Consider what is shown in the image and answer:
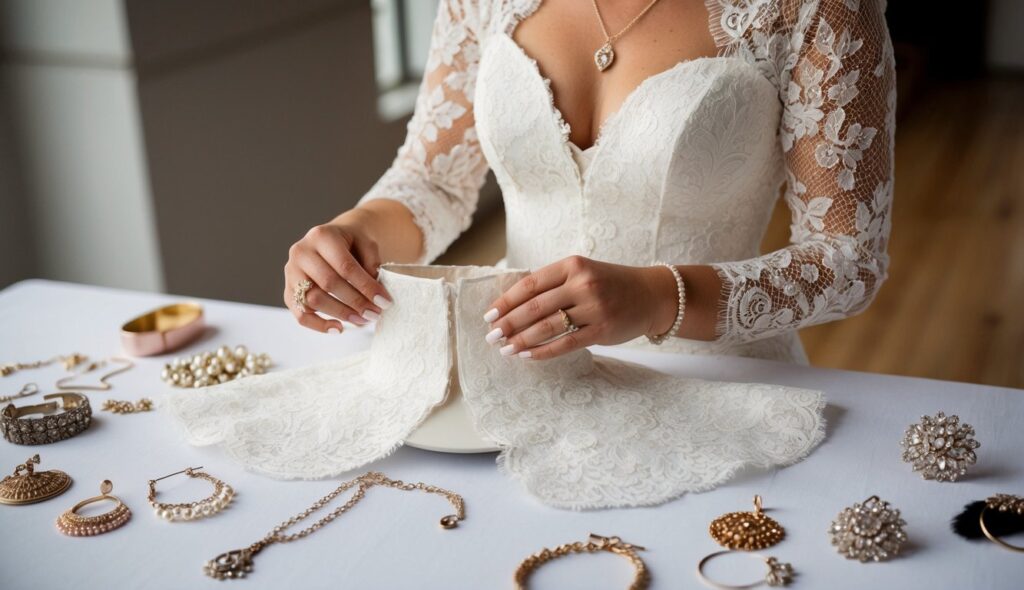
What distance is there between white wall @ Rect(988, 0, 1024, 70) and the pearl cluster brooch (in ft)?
27.0

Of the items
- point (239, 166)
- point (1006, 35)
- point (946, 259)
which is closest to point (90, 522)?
point (239, 166)

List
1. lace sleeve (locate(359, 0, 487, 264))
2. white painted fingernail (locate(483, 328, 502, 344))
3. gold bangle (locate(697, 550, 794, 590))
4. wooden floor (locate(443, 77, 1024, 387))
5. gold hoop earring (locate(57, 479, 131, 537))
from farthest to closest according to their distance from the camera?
wooden floor (locate(443, 77, 1024, 387)) → lace sleeve (locate(359, 0, 487, 264)) → white painted fingernail (locate(483, 328, 502, 344)) → gold hoop earring (locate(57, 479, 131, 537)) → gold bangle (locate(697, 550, 794, 590))

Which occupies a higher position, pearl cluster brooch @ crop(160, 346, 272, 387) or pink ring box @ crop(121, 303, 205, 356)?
pink ring box @ crop(121, 303, 205, 356)

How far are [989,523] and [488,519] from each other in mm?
488

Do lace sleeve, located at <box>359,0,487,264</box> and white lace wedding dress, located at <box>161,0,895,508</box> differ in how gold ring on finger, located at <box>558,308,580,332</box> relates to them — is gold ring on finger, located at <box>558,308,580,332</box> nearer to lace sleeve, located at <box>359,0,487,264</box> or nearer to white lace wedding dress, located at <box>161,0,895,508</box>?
white lace wedding dress, located at <box>161,0,895,508</box>

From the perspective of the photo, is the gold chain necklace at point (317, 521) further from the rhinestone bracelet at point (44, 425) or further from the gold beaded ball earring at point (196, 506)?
the rhinestone bracelet at point (44, 425)

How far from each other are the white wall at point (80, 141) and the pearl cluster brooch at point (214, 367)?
154 centimetres

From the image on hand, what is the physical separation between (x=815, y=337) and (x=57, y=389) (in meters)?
2.92

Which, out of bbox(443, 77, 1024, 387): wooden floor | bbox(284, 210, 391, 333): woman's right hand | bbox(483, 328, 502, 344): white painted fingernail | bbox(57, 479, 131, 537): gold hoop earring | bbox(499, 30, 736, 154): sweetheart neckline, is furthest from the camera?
bbox(443, 77, 1024, 387): wooden floor

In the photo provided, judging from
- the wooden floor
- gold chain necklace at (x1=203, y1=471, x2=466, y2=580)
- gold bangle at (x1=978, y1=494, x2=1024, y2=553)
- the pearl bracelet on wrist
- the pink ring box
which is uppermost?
the pearl bracelet on wrist

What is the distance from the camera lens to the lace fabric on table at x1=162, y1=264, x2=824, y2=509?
1.07m

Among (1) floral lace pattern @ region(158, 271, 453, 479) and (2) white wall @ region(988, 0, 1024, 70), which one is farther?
(2) white wall @ region(988, 0, 1024, 70)

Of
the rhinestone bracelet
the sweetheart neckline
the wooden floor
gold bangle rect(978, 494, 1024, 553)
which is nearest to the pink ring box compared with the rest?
the rhinestone bracelet

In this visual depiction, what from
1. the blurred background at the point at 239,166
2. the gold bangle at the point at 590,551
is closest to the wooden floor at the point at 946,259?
the blurred background at the point at 239,166
